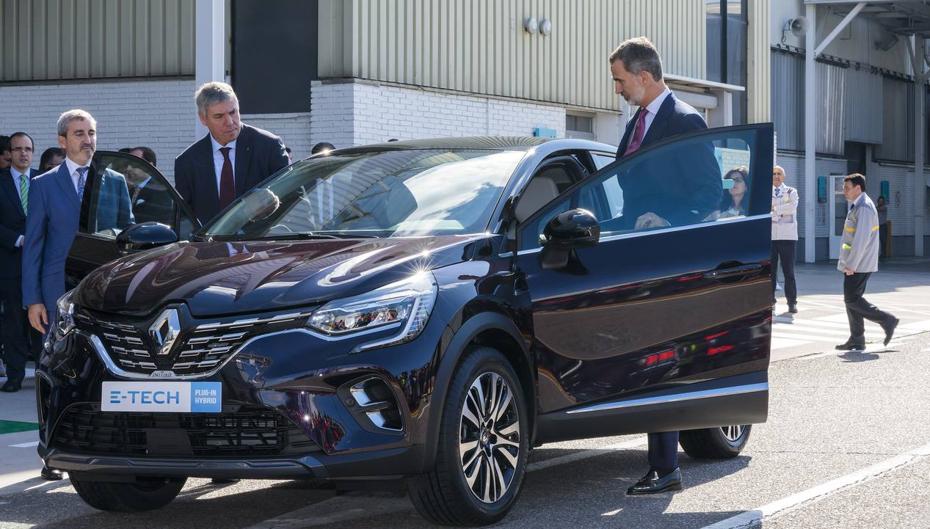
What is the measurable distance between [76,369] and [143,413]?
39cm

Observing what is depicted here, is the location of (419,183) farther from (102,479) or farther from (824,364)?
(824,364)

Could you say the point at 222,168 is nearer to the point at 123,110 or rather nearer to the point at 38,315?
the point at 38,315

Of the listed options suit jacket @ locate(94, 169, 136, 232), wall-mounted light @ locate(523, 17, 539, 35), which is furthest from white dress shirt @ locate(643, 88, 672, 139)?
wall-mounted light @ locate(523, 17, 539, 35)

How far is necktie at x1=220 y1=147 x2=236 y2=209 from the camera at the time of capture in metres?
7.77

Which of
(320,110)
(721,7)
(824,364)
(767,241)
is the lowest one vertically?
(824,364)

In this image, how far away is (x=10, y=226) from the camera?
1102 cm

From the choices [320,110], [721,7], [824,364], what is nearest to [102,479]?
[824,364]

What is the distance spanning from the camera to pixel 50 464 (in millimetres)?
5500

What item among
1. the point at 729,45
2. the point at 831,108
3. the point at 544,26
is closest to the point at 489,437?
the point at 544,26

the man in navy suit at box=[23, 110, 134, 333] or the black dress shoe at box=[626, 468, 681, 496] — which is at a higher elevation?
the man in navy suit at box=[23, 110, 134, 333]

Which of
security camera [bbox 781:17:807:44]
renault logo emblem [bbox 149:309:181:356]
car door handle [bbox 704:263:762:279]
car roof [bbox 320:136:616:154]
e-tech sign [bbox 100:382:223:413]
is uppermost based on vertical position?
security camera [bbox 781:17:807:44]

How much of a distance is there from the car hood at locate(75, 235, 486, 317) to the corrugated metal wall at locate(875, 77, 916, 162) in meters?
38.8

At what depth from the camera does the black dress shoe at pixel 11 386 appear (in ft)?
34.8

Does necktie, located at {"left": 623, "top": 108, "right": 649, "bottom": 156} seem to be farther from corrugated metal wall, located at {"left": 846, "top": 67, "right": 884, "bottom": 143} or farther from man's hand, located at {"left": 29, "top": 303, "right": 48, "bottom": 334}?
corrugated metal wall, located at {"left": 846, "top": 67, "right": 884, "bottom": 143}
